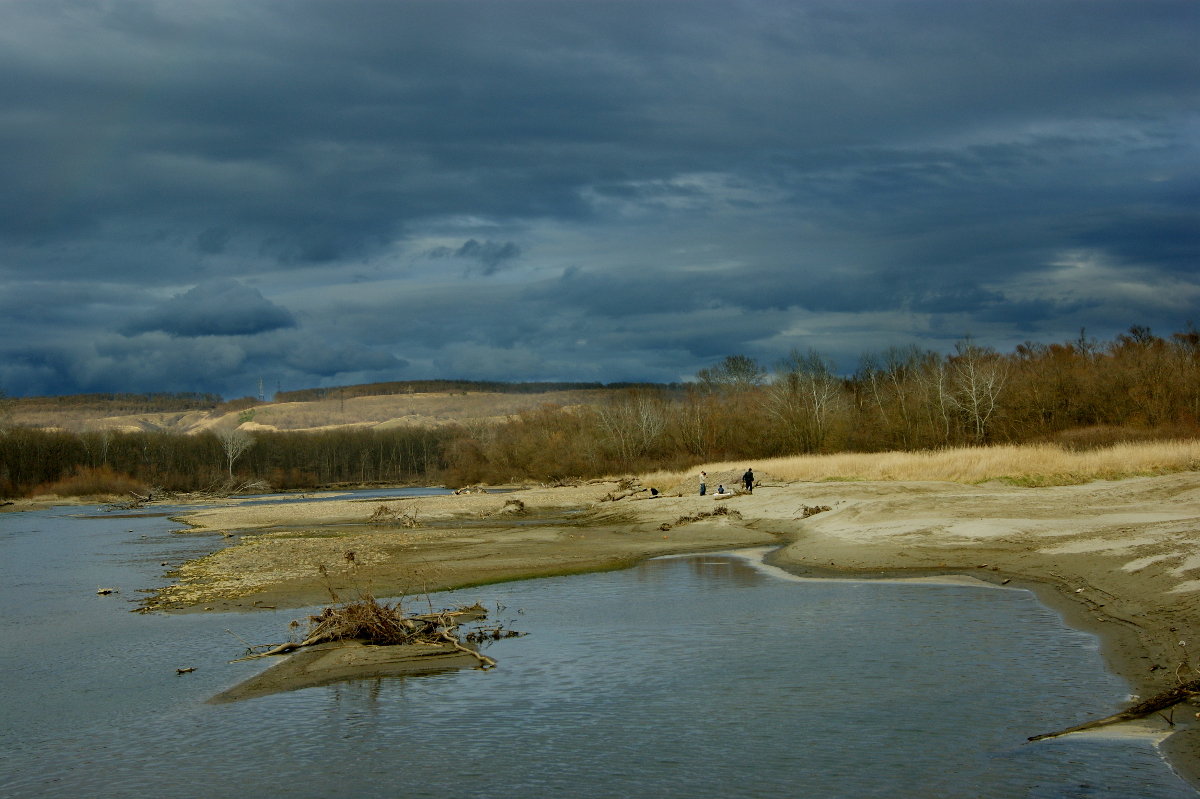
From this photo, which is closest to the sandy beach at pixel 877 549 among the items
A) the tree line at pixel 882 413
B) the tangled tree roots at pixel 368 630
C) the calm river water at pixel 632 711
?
the calm river water at pixel 632 711

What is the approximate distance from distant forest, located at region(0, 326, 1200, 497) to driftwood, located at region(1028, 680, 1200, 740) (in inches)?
1665

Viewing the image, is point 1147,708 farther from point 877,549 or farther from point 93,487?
point 93,487

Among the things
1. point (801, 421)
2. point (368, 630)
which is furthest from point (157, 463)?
point (368, 630)

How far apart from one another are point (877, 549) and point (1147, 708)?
1697 centimetres

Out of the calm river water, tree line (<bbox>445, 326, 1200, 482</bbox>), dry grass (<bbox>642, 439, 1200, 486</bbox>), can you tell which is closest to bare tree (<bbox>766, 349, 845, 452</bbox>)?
tree line (<bbox>445, 326, 1200, 482</bbox>)

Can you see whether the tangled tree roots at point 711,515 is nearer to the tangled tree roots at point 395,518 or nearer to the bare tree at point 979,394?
the tangled tree roots at point 395,518

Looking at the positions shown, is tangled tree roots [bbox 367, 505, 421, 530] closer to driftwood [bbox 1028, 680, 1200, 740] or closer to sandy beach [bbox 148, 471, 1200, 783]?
sandy beach [bbox 148, 471, 1200, 783]

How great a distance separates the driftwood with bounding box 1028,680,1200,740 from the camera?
1126 centimetres

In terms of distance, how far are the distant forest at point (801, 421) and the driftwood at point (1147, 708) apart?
42.3 metres

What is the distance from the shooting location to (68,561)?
3991 centimetres

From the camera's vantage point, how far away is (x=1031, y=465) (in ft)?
133

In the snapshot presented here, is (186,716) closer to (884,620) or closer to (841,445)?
(884,620)

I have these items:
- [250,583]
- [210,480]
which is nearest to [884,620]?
[250,583]

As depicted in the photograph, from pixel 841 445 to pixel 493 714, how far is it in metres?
76.9
